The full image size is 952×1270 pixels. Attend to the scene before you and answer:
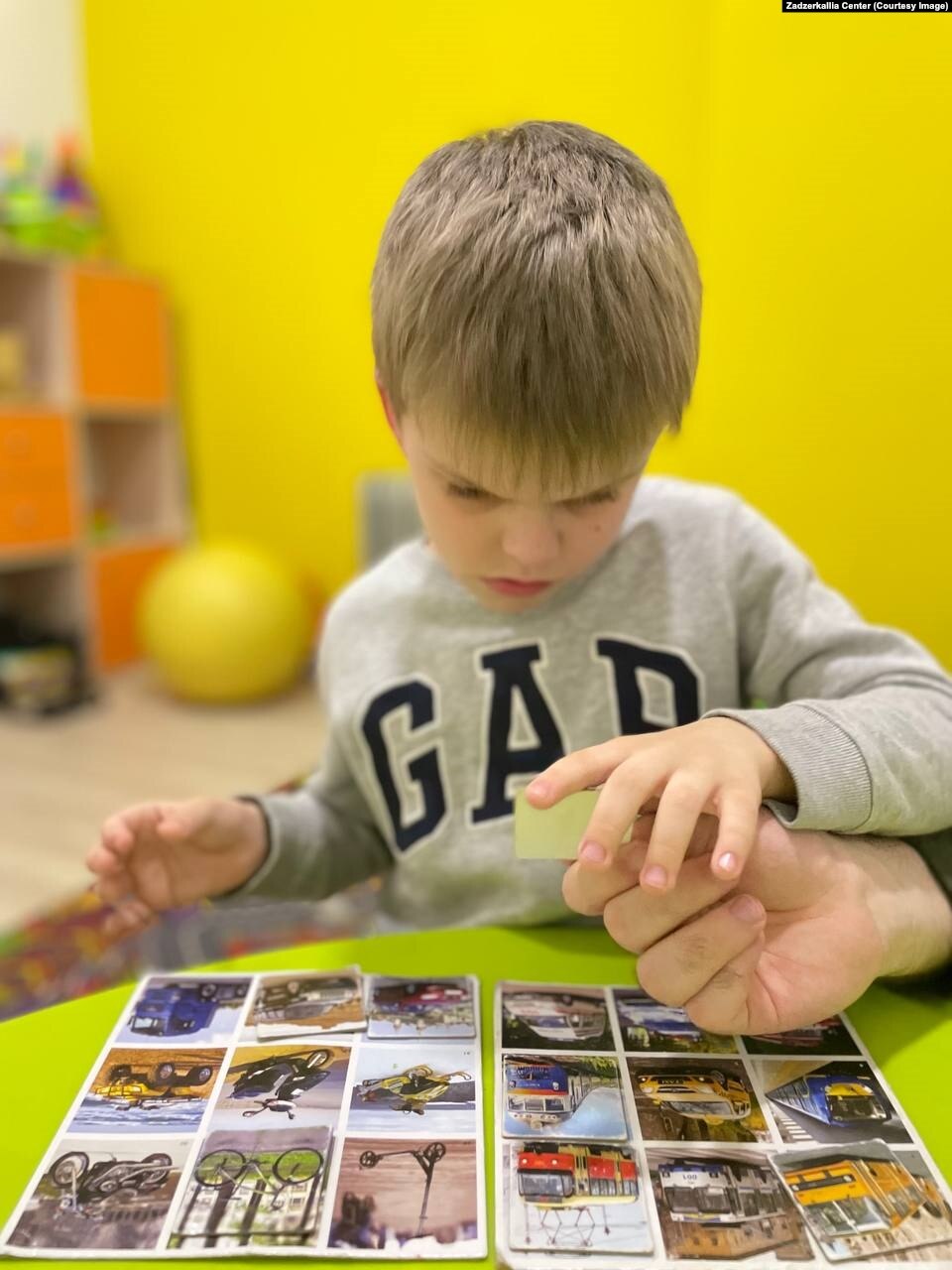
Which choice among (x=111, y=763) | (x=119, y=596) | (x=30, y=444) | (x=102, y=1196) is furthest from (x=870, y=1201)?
(x=119, y=596)

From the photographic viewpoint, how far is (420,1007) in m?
0.47

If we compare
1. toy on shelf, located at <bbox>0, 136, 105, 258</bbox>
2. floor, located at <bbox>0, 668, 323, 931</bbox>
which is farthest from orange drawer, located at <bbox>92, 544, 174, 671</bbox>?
toy on shelf, located at <bbox>0, 136, 105, 258</bbox>

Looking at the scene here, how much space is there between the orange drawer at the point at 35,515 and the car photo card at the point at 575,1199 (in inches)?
91.0

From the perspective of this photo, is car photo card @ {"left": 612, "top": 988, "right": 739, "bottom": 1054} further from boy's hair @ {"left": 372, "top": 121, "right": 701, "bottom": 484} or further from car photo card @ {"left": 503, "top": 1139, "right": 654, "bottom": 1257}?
boy's hair @ {"left": 372, "top": 121, "right": 701, "bottom": 484}

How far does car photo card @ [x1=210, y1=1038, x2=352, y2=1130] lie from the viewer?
0.39m

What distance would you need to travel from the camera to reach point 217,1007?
0.47 metres

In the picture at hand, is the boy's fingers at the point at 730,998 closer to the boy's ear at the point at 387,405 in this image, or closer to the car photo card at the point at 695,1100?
Result: the car photo card at the point at 695,1100

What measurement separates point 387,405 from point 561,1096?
31 cm

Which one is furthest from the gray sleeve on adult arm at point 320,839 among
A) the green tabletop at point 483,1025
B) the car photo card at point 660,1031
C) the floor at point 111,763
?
the floor at point 111,763

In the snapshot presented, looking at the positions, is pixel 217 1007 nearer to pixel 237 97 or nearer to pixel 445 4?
pixel 445 4

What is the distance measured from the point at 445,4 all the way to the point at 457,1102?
0.51 m

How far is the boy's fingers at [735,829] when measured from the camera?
0.36 metres

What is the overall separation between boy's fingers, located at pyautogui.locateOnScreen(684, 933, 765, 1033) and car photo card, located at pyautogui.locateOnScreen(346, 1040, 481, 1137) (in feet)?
0.30

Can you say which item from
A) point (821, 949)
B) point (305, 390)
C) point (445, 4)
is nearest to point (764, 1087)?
point (821, 949)
